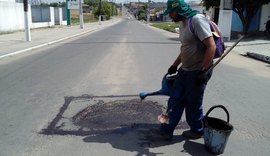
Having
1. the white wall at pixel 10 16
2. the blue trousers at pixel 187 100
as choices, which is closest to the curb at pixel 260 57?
the blue trousers at pixel 187 100

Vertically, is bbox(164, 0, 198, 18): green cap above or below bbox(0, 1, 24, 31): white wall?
above

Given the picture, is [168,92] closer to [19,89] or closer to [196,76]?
[196,76]

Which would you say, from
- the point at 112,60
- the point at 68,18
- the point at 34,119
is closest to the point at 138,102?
the point at 34,119

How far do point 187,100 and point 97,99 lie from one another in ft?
8.71

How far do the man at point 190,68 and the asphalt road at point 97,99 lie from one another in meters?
0.27

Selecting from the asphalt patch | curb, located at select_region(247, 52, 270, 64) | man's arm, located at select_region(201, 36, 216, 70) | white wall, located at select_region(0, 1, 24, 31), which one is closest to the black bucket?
man's arm, located at select_region(201, 36, 216, 70)

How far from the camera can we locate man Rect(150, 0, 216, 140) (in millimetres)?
4188

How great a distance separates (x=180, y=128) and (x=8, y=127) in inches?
98.2

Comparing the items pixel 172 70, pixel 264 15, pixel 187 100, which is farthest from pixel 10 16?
pixel 187 100

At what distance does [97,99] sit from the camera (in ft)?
22.6

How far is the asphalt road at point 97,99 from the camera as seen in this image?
455cm

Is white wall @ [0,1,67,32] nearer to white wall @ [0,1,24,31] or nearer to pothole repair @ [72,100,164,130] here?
white wall @ [0,1,24,31]

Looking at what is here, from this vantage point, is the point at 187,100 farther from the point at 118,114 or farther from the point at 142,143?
the point at 118,114

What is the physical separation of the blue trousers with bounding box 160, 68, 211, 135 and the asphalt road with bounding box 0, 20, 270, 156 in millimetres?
234
